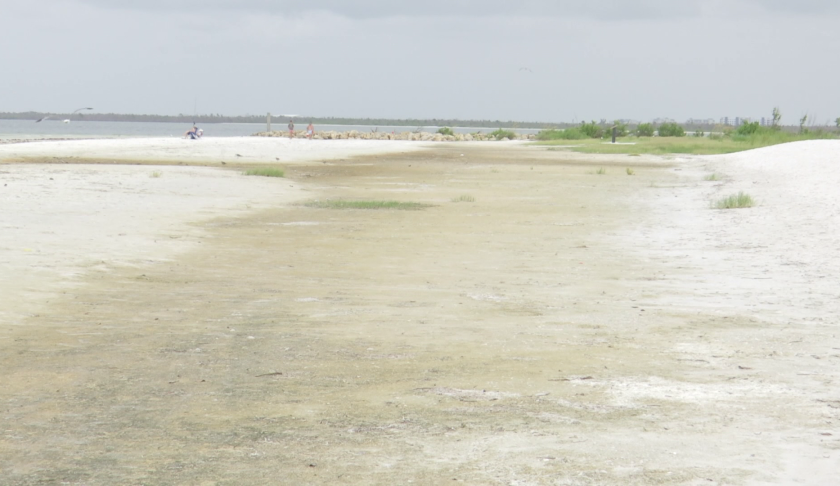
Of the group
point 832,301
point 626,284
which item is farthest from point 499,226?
point 832,301

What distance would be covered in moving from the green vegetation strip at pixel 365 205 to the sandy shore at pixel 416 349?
9.08 feet

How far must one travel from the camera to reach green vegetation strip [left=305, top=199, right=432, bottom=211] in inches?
782

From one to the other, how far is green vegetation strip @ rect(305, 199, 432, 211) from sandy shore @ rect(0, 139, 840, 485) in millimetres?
2769

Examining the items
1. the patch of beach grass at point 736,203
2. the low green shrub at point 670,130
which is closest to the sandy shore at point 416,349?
the patch of beach grass at point 736,203

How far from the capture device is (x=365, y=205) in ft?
65.6

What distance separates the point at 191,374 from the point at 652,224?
11.7 m

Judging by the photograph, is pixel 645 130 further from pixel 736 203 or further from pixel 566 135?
pixel 736 203

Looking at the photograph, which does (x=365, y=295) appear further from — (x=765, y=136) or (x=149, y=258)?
(x=765, y=136)

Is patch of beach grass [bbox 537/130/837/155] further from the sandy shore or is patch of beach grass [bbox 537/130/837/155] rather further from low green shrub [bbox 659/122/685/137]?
the sandy shore

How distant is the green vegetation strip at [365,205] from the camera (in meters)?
19.9

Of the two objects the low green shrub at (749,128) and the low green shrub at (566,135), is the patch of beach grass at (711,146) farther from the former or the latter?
the low green shrub at (566,135)

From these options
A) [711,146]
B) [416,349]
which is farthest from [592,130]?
[416,349]

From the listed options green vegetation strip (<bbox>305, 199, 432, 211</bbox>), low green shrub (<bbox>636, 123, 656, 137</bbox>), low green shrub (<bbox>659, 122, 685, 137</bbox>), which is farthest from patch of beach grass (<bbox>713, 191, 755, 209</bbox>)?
low green shrub (<bbox>636, 123, 656, 137</bbox>)

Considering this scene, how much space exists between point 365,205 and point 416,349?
12749 millimetres
